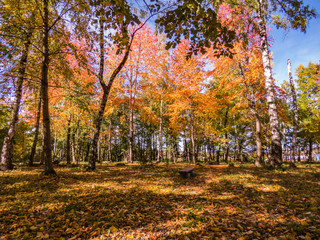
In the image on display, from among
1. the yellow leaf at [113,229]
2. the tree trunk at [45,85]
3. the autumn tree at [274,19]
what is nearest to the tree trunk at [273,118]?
the autumn tree at [274,19]

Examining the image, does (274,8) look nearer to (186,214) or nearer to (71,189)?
(186,214)

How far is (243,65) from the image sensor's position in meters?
11.5

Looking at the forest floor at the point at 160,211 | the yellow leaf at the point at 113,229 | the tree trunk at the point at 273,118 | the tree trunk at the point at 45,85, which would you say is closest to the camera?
the forest floor at the point at 160,211

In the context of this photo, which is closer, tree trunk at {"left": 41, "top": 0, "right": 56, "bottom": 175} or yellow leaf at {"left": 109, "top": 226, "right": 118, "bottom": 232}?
yellow leaf at {"left": 109, "top": 226, "right": 118, "bottom": 232}

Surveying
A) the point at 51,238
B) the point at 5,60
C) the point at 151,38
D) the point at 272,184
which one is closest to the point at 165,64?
the point at 151,38

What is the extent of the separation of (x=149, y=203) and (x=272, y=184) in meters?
4.61

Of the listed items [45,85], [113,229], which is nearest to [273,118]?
[113,229]

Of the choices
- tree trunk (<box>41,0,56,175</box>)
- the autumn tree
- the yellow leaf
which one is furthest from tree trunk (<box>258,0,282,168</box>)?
tree trunk (<box>41,0,56,175</box>)

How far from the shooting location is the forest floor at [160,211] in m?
2.81

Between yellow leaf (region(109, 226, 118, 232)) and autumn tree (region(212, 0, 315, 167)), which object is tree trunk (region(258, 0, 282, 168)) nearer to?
autumn tree (region(212, 0, 315, 167))

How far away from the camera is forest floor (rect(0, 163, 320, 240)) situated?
281 centimetres

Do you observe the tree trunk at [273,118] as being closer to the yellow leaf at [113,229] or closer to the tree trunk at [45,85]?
the yellow leaf at [113,229]

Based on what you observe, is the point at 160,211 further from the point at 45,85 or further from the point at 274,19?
the point at 274,19

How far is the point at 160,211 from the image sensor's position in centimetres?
379
